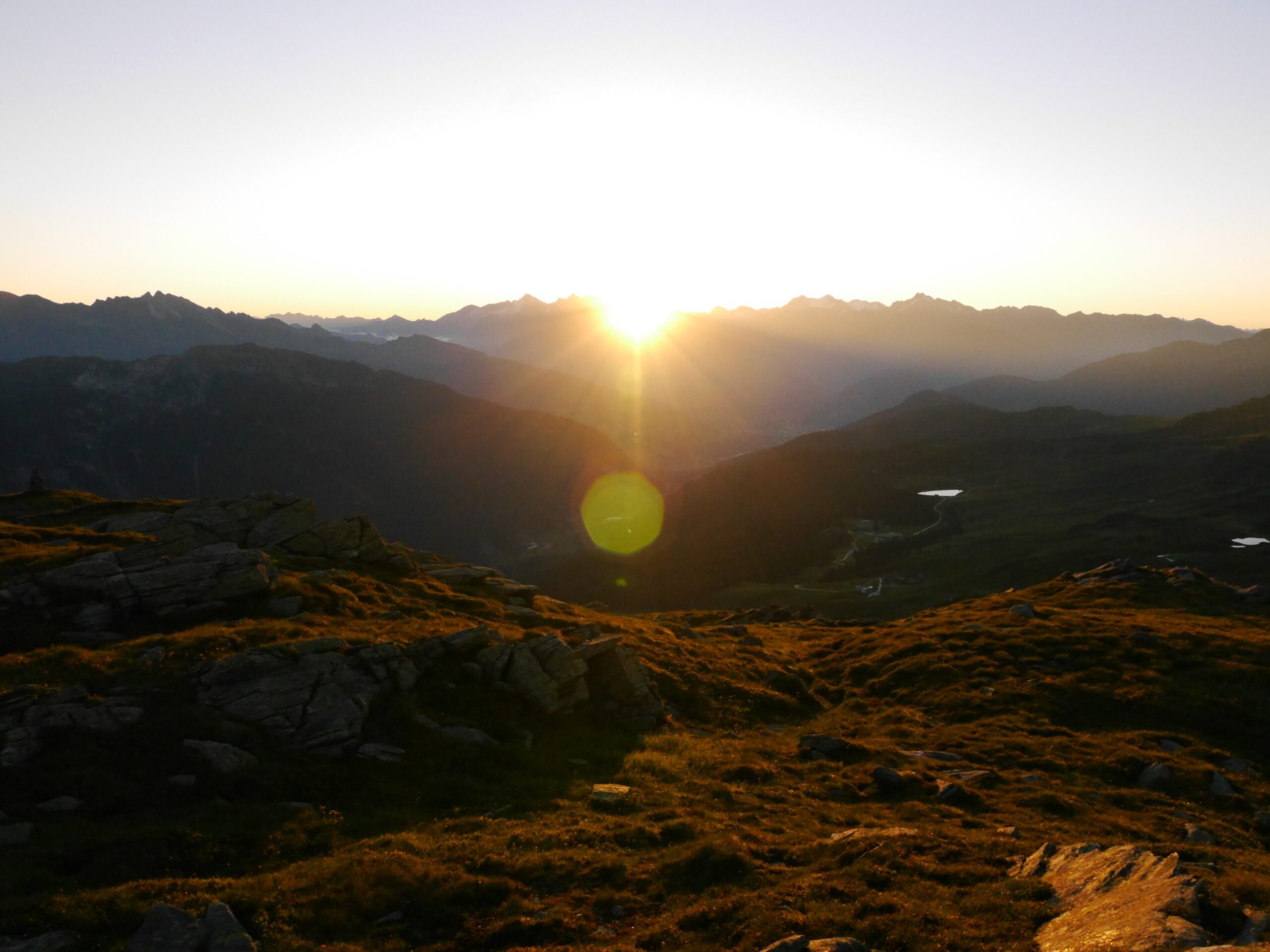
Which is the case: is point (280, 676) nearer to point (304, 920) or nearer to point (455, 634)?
point (455, 634)

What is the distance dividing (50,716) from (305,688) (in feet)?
28.9

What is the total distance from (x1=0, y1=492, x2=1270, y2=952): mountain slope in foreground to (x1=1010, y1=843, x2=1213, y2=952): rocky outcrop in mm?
117

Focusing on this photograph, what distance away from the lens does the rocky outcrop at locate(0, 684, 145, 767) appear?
24406mm

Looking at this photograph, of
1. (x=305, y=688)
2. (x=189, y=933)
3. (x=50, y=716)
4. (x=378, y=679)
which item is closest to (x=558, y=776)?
(x=378, y=679)

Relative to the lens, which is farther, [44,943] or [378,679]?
[378,679]

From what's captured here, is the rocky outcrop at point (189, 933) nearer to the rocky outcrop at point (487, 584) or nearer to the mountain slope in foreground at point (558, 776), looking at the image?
the mountain slope in foreground at point (558, 776)

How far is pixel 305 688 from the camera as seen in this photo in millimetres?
30688

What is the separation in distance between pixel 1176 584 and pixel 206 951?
287ft

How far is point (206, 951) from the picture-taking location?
16.2 metres

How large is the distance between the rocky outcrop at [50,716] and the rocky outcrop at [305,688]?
285cm

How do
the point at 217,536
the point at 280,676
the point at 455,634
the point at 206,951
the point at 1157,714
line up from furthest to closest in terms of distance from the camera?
the point at 217,536 → the point at 1157,714 → the point at 455,634 → the point at 280,676 → the point at 206,951

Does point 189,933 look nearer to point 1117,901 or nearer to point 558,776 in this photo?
point 558,776

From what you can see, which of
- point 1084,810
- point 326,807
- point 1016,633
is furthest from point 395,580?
point 1016,633

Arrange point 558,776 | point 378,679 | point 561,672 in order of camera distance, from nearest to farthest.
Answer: point 558,776, point 378,679, point 561,672
